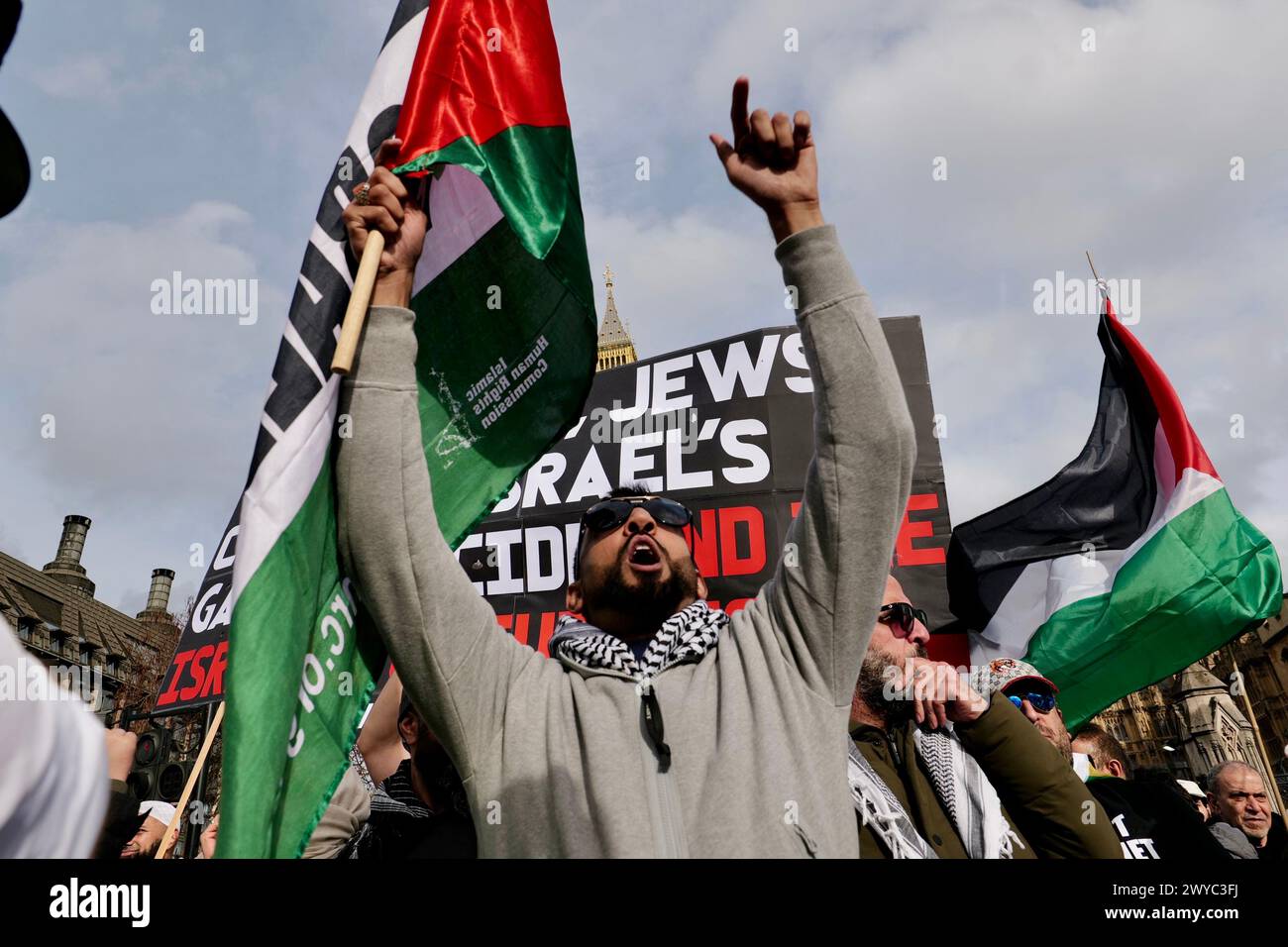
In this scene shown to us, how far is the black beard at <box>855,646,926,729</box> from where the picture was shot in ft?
8.39

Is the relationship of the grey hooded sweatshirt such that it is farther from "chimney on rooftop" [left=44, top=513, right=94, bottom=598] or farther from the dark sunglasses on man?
"chimney on rooftop" [left=44, top=513, right=94, bottom=598]

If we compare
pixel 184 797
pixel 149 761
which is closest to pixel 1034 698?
pixel 184 797

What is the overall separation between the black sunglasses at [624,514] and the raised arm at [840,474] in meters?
0.59

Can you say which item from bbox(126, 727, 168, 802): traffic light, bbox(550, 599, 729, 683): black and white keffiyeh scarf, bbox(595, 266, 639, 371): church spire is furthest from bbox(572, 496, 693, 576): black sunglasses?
bbox(595, 266, 639, 371): church spire

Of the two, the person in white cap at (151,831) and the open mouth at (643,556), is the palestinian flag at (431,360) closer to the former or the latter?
the open mouth at (643,556)

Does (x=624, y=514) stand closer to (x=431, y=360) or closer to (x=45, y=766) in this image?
(x=431, y=360)

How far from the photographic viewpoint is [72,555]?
2596 inches

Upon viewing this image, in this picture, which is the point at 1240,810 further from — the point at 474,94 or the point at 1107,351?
the point at 474,94

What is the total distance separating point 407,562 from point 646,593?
67 cm

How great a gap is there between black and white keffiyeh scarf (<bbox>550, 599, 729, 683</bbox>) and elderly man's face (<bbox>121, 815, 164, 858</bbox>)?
4316 millimetres

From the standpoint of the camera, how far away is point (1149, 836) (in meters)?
3.10
